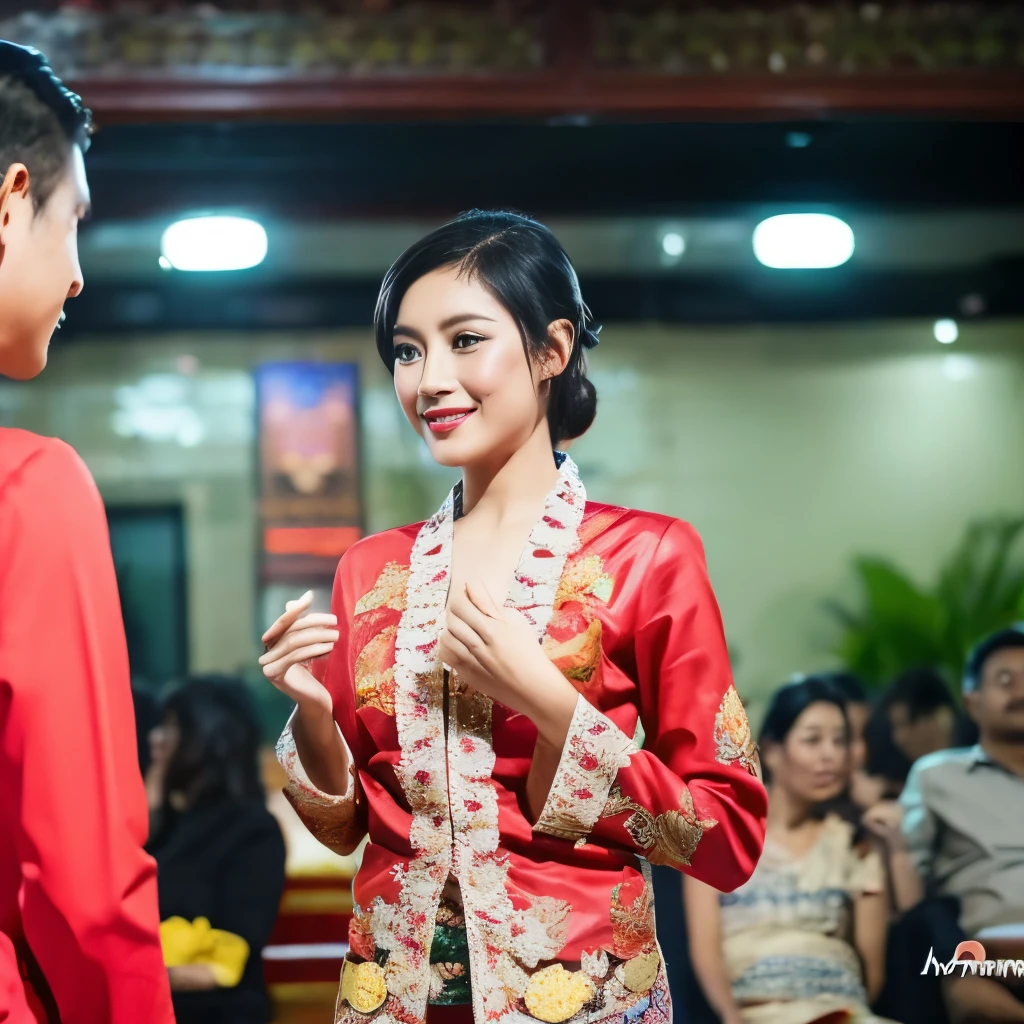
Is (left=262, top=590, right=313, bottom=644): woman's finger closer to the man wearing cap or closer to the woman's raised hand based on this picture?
the woman's raised hand

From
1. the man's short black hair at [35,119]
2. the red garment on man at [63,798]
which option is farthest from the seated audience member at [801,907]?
the man's short black hair at [35,119]

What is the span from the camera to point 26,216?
1086 mm

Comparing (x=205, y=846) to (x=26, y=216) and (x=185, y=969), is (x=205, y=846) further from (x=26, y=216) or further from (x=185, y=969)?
(x=26, y=216)

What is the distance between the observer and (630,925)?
1229 millimetres

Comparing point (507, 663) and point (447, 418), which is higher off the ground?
point (447, 418)

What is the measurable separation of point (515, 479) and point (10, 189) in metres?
0.61

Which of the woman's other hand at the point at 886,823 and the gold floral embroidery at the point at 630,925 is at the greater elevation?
the gold floral embroidery at the point at 630,925

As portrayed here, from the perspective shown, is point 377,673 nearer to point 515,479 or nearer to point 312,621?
point 312,621

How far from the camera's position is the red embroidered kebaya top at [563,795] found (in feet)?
3.91

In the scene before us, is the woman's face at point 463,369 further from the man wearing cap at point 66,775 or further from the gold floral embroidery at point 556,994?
the gold floral embroidery at point 556,994

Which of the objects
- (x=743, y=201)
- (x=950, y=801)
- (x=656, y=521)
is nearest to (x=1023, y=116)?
(x=743, y=201)

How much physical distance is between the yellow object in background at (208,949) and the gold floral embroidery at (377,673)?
162 cm

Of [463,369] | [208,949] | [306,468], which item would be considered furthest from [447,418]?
[306,468]

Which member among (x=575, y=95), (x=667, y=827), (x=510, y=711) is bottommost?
(x=667, y=827)
